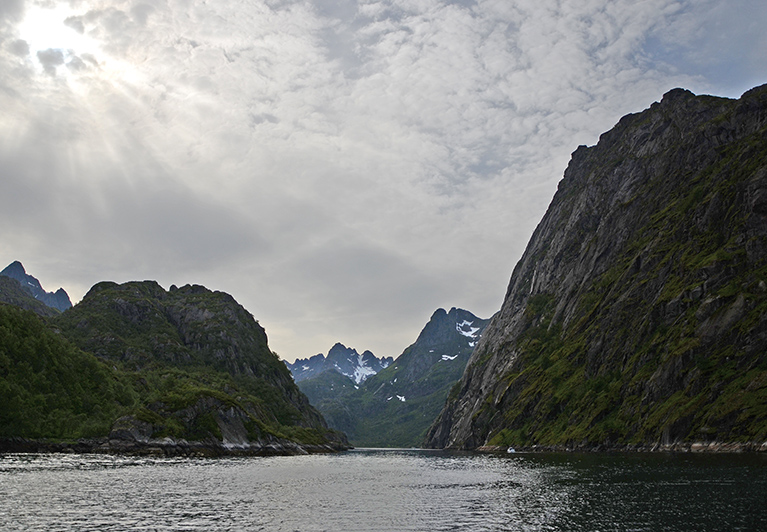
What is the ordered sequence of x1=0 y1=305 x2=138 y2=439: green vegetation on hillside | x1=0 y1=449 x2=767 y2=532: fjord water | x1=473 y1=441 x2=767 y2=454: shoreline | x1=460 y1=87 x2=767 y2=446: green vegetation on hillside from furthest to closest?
1. x1=0 y1=305 x2=138 y2=439: green vegetation on hillside
2. x1=460 y1=87 x2=767 y2=446: green vegetation on hillside
3. x1=473 y1=441 x2=767 y2=454: shoreline
4. x1=0 y1=449 x2=767 y2=532: fjord water

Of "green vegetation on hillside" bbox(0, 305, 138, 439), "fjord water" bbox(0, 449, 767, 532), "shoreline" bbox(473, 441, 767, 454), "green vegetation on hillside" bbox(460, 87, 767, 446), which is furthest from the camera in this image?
"green vegetation on hillside" bbox(0, 305, 138, 439)

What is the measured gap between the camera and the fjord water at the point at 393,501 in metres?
43.3

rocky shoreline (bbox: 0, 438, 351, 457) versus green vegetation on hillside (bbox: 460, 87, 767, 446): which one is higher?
green vegetation on hillside (bbox: 460, 87, 767, 446)

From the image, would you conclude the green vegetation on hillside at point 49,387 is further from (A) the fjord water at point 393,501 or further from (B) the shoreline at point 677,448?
(B) the shoreline at point 677,448

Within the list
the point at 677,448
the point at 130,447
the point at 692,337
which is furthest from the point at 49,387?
the point at 692,337

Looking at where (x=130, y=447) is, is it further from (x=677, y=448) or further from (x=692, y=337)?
(x=692, y=337)

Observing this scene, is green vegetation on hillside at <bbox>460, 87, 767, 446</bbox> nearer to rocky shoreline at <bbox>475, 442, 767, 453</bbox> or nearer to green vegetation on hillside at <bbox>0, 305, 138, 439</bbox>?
rocky shoreline at <bbox>475, 442, 767, 453</bbox>

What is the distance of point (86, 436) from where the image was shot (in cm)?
13300

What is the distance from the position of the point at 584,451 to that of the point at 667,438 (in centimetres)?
3154

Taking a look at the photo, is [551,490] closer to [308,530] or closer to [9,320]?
[308,530]

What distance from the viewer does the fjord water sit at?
4331cm

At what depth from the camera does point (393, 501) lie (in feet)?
201

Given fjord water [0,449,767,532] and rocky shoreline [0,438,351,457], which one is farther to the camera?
rocky shoreline [0,438,351,457]

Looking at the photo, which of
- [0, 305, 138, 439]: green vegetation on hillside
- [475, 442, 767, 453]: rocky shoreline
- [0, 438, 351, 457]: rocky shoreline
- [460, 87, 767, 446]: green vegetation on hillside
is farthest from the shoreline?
[0, 305, 138, 439]: green vegetation on hillside
